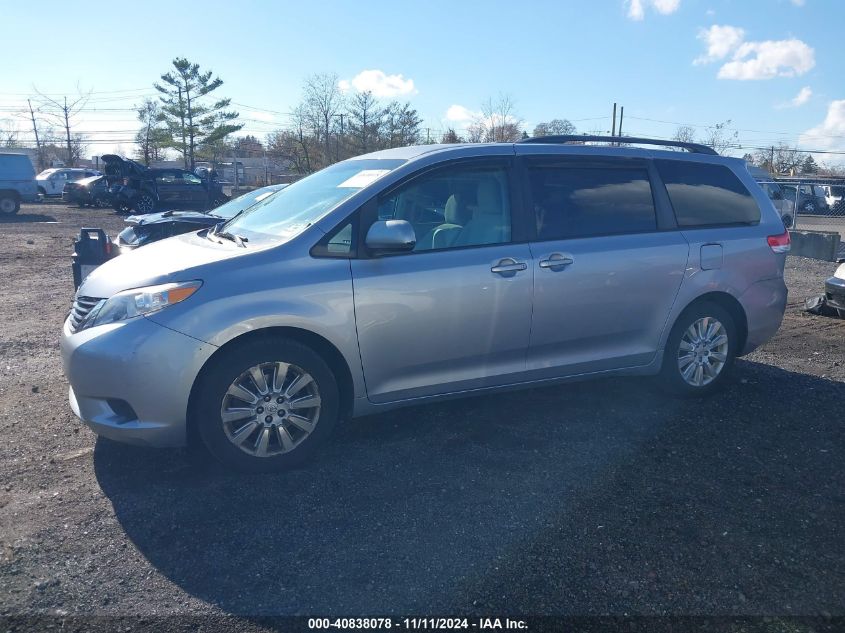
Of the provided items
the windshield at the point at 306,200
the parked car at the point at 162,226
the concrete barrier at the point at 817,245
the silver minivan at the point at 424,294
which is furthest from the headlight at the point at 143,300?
the concrete barrier at the point at 817,245

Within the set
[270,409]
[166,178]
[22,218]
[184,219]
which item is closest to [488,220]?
[270,409]

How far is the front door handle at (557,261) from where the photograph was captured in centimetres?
477

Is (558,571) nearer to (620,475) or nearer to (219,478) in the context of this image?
(620,475)

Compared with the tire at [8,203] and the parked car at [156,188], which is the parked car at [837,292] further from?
the tire at [8,203]

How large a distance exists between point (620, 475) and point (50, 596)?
9.87 ft

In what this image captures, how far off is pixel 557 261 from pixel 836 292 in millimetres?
5432

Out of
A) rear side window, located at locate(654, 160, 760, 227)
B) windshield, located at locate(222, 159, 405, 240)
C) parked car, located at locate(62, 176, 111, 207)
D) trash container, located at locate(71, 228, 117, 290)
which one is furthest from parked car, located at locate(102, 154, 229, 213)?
rear side window, located at locate(654, 160, 760, 227)

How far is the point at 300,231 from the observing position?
436 centimetres

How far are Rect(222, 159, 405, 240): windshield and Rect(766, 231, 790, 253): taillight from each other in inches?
123

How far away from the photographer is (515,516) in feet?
12.1

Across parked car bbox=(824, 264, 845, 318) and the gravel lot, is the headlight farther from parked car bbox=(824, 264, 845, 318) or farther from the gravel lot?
parked car bbox=(824, 264, 845, 318)

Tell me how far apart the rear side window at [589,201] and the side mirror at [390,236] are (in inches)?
41.6

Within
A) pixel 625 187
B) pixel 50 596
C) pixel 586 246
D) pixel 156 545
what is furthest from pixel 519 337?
pixel 50 596

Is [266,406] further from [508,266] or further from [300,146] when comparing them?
[300,146]
